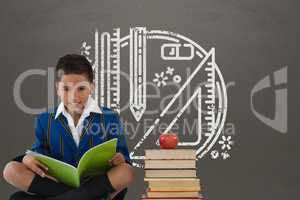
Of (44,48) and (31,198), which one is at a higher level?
(44,48)

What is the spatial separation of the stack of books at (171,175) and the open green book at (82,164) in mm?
118

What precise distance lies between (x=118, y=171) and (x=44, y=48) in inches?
45.7

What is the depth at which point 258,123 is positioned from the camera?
246 cm

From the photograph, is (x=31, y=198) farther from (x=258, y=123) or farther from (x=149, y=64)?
(x=258, y=123)

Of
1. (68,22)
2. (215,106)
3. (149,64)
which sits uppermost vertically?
(68,22)

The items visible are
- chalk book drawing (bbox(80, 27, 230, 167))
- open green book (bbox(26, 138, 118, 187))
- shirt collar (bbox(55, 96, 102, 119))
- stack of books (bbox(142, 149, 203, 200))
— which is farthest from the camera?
chalk book drawing (bbox(80, 27, 230, 167))

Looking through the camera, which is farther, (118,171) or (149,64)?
(149,64)

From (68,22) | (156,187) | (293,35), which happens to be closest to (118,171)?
(156,187)

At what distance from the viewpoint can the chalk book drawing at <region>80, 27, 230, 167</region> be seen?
245cm

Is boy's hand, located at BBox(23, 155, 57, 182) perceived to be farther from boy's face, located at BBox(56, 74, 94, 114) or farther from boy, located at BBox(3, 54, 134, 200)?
boy's face, located at BBox(56, 74, 94, 114)

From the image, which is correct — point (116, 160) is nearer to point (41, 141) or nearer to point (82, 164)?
point (82, 164)

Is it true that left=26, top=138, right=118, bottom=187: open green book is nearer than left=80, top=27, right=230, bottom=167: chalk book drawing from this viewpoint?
Yes

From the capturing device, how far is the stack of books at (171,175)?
1.48m

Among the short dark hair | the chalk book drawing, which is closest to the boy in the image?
the short dark hair
